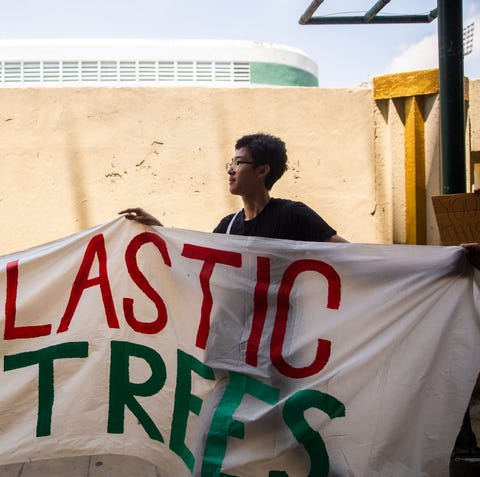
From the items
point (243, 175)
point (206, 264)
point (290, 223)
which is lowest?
point (206, 264)

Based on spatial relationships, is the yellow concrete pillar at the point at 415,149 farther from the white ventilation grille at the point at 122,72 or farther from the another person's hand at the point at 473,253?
the white ventilation grille at the point at 122,72

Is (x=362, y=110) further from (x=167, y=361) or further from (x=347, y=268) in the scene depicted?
(x=167, y=361)

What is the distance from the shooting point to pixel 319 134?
16.5 ft

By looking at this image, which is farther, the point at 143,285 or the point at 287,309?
the point at 143,285

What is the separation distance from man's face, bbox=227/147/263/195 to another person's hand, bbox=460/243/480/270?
0.88 metres

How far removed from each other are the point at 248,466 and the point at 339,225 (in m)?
3.09

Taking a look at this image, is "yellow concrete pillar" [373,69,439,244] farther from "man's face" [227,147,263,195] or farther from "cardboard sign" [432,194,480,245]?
"man's face" [227,147,263,195]

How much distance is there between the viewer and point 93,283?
103 inches

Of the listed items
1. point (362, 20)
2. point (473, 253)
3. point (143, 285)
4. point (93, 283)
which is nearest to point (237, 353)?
point (143, 285)

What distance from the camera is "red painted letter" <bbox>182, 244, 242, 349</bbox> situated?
2.47 metres

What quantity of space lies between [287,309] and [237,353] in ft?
0.88

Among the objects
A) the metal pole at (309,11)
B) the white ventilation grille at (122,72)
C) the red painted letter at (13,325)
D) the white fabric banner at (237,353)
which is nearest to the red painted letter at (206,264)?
the white fabric banner at (237,353)

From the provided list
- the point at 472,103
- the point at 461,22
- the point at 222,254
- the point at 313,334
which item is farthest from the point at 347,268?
the point at 472,103

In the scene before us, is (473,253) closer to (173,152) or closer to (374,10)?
(374,10)
